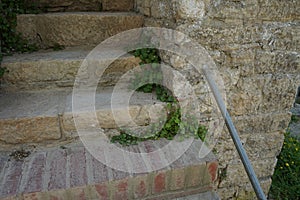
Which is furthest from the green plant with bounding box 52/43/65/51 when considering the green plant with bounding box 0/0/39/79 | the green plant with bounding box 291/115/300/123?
the green plant with bounding box 291/115/300/123

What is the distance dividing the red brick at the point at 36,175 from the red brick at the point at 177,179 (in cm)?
62

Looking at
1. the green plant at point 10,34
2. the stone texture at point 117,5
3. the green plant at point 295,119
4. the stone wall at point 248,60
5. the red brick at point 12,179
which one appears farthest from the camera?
the green plant at point 295,119

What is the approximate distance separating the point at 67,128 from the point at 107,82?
1.59 ft

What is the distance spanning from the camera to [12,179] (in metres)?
1.12

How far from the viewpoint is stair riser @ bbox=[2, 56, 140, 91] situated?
1563 millimetres

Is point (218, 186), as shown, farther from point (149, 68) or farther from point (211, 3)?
point (211, 3)

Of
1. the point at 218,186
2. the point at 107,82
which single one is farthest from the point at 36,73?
the point at 218,186

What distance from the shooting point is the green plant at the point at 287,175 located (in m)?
2.36

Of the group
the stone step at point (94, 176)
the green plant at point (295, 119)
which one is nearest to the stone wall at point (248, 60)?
the stone step at point (94, 176)

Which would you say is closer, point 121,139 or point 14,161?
point 14,161

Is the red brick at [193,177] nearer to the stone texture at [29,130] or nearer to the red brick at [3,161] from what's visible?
the stone texture at [29,130]

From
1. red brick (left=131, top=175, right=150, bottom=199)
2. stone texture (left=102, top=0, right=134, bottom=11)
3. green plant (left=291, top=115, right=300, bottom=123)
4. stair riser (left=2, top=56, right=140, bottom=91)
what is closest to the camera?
red brick (left=131, top=175, right=150, bottom=199)

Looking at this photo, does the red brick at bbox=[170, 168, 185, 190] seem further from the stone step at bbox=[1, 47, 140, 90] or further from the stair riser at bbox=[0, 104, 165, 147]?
the stone step at bbox=[1, 47, 140, 90]

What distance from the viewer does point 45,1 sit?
7.29ft
